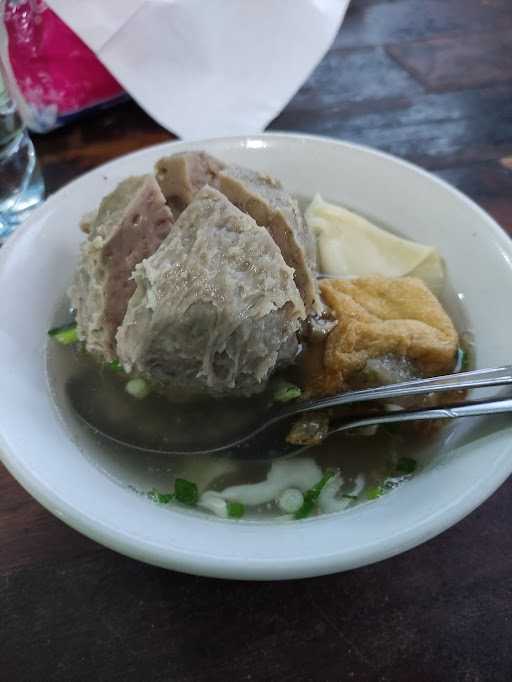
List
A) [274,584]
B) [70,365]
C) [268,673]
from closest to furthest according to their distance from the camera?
1. [268,673]
2. [274,584]
3. [70,365]

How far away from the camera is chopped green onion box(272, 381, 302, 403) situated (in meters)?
1.43

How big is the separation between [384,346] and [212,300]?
0.48 metres

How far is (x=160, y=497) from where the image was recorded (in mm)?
1176

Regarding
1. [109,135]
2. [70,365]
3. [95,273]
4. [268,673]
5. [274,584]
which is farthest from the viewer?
[109,135]

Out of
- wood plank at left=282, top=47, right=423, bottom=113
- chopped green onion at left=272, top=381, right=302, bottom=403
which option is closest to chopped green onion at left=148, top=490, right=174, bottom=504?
chopped green onion at left=272, top=381, right=302, bottom=403

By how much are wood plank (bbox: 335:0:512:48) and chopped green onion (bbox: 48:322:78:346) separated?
1.94 m

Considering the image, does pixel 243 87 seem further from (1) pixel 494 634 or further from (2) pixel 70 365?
(1) pixel 494 634

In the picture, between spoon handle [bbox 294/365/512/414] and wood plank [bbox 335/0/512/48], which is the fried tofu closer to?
spoon handle [bbox 294/365/512/414]

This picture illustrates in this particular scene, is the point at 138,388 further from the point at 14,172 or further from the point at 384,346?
the point at 14,172

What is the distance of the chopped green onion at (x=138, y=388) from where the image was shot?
148cm

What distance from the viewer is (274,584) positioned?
3.71ft

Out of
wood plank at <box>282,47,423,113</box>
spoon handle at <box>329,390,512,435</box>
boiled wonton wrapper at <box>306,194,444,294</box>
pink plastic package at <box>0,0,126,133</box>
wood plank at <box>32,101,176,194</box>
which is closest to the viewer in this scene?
Result: spoon handle at <box>329,390,512,435</box>

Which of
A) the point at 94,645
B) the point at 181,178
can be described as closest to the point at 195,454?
the point at 94,645

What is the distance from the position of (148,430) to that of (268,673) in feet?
1.96
